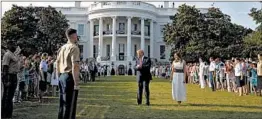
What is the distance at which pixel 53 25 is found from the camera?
36.7 m

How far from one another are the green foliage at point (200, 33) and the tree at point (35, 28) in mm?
10553

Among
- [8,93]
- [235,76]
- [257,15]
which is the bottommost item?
[8,93]

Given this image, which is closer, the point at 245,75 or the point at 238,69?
the point at 238,69

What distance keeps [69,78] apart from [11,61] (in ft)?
7.20

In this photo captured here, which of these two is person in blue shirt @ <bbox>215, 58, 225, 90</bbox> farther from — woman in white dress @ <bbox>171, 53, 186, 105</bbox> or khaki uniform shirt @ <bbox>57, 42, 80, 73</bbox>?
khaki uniform shirt @ <bbox>57, 42, 80, 73</bbox>

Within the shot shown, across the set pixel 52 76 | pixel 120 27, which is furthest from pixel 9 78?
pixel 120 27

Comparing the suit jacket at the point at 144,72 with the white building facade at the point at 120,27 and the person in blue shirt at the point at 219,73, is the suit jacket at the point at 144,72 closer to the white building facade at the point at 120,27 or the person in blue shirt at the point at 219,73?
the person in blue shirt at the point at 219,73

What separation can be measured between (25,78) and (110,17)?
4470 centimetres

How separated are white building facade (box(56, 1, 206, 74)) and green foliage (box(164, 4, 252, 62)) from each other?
6.57 ft

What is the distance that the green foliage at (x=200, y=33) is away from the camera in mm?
39875

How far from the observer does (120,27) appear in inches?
2566

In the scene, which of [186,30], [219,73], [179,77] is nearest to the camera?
[179,77]

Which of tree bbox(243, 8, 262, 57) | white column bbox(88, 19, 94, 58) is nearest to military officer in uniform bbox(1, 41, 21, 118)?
tree bbox(243, 8, 262, 57)

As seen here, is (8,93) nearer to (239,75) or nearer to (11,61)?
(11,61)
